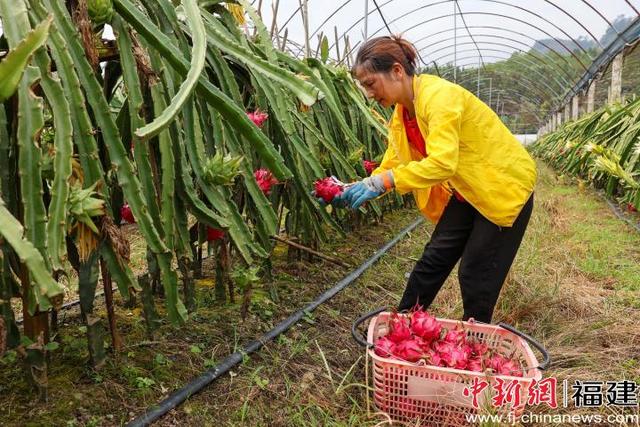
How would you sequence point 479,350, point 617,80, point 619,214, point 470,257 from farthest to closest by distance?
point 617,80
point 619,214
point 470,257
point 479,350

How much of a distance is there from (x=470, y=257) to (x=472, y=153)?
12.9 inches

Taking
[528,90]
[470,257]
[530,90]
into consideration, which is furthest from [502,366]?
[528,90]

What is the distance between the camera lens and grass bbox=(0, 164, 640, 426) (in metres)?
1.37

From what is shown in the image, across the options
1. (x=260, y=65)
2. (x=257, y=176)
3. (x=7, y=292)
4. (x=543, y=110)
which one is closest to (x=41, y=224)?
(x=7, y=292)

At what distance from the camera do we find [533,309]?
2064 millimetres

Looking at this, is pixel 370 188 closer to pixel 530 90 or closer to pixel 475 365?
pixel 475 365

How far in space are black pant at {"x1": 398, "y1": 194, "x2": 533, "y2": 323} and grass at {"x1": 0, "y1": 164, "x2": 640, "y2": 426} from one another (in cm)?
26

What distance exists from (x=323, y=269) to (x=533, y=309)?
0.95 m

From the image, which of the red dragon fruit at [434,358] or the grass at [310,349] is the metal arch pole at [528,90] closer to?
the grass at [310,349]

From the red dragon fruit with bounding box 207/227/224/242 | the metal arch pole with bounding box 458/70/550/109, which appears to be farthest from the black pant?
the metal arch pole with bounding box 458/70/550/109

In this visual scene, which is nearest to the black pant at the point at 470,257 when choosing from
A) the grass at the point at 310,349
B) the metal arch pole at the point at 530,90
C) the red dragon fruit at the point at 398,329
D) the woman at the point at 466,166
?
the woman at the point at 466,166

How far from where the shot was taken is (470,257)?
174 centimetres

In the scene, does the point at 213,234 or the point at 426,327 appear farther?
the point at 213,234

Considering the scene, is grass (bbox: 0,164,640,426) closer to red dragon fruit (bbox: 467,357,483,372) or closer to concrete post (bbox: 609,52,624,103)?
red dragon fruit (bbox: 467,357,483,372)
